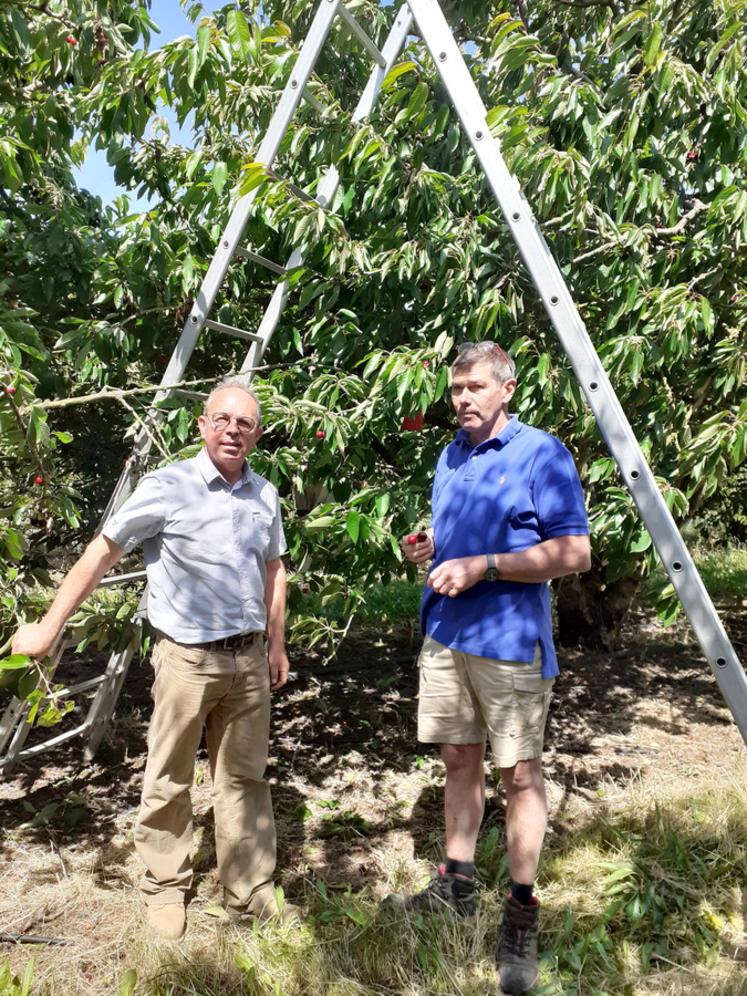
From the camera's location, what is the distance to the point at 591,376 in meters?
2.30

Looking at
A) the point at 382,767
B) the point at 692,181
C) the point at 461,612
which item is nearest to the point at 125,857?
the point at 382,767

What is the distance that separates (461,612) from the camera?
255 cm

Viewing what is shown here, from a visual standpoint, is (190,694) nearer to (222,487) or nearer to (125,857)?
Answer: (222,487)

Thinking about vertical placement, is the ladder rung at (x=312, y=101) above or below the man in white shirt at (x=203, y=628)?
above

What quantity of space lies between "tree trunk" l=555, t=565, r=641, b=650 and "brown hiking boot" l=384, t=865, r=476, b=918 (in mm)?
3726

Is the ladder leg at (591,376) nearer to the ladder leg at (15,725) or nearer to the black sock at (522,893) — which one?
the black sock at (522,893)

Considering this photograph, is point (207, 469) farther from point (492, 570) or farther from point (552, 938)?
point (552, 938)

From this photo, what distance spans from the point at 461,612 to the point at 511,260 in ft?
5.00

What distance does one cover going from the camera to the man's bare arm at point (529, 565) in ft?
7.79

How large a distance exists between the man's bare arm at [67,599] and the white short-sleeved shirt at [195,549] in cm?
6

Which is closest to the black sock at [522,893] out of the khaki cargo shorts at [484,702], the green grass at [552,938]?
the green grass at [552,938]

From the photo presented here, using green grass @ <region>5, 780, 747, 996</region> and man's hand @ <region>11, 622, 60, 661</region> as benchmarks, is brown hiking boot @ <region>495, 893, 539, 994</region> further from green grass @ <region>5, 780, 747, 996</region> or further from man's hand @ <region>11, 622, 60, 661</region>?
man's hand @ <region>11, 622, 60, 661</region>

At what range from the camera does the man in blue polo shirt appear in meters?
2.42

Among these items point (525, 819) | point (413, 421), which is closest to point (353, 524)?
point (413, 421)
